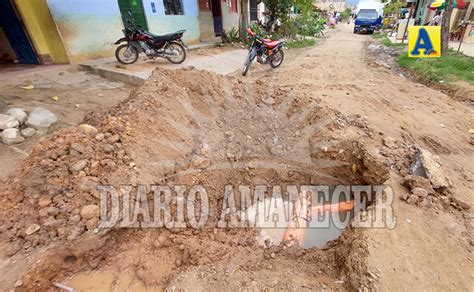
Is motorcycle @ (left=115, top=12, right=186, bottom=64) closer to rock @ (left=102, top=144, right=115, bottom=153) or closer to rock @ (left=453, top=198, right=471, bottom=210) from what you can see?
rock @ (left=102, top=144, right=115, bottom=153)

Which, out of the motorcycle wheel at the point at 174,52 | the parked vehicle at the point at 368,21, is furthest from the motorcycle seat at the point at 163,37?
the parked vehicle at the point at 368,21

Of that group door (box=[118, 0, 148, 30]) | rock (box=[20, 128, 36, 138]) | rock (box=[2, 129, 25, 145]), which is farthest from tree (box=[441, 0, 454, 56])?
rock (box=[2, 129, 25, 145])

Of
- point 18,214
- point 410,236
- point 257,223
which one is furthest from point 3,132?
point 410,236

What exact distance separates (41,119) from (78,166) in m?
1.65

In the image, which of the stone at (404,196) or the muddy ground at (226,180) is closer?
the muddy ground at (226,180)

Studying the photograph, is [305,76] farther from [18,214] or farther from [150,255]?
[18,214]

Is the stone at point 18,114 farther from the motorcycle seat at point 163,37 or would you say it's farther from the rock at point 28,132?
the motorcycle seat at point 163,37

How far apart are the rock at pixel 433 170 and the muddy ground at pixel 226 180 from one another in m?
0.13

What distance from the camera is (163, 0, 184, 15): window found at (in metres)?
7.82

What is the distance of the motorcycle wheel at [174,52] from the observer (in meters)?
6.20

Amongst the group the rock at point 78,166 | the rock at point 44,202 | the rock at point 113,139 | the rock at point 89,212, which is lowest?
the rock at point 89,212

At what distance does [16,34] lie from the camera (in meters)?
5.54

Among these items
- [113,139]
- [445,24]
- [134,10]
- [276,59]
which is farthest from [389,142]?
[134,10]

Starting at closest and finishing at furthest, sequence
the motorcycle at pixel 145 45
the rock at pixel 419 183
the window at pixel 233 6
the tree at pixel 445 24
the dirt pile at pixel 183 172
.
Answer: the dirt pile at pixel 183 172 → the rock at pixel 419 183 → the motorcycle at pixel 145 45 → the tree at pixel 445 24 → the window at pixel 233 6
